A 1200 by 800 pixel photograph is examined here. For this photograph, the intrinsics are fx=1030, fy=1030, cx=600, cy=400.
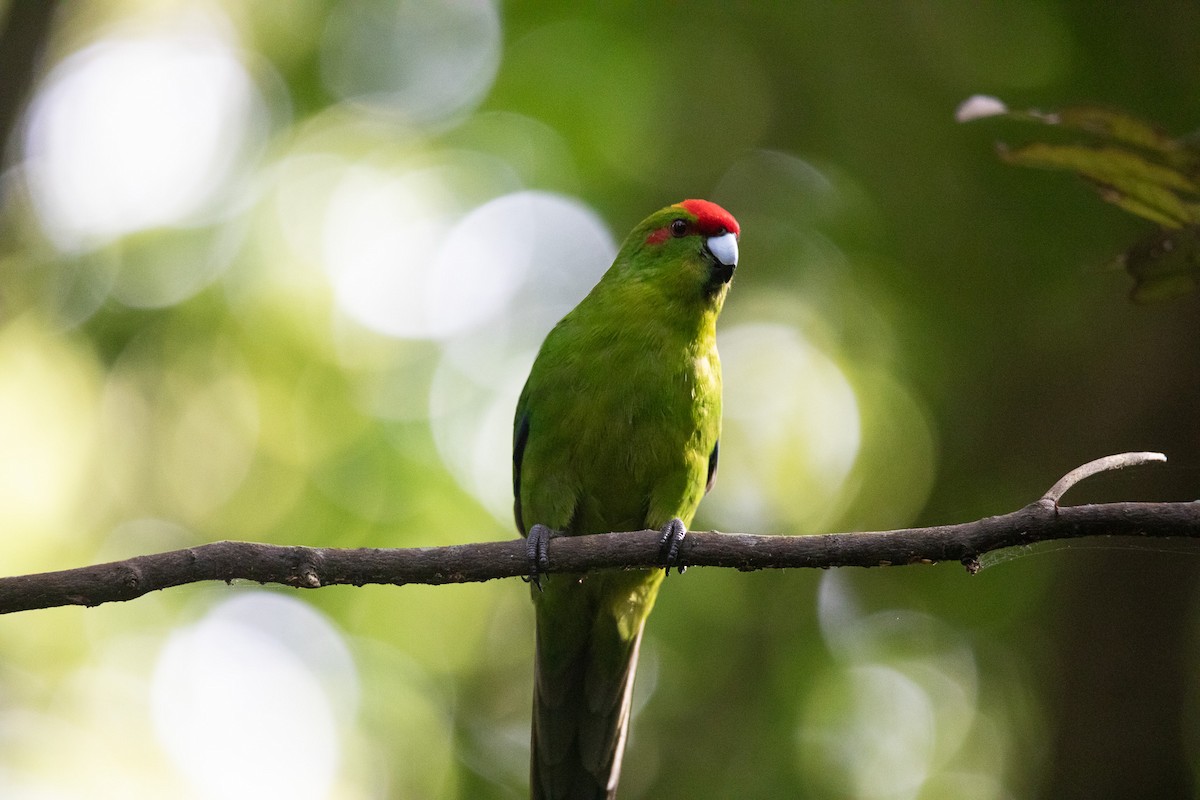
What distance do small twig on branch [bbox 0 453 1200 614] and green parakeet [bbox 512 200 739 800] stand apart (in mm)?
754

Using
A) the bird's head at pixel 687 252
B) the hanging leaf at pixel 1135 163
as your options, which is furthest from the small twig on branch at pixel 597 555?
the bird's head at pixel 687 252

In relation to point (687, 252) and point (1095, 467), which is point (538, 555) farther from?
point (687, 252)

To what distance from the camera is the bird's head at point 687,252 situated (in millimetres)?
4668

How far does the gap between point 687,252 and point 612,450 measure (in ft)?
3.61

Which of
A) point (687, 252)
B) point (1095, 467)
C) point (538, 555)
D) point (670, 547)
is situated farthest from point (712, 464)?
point (1095, 467)

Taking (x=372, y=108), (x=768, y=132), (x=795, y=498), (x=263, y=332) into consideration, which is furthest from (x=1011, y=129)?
(x=263, y=332)

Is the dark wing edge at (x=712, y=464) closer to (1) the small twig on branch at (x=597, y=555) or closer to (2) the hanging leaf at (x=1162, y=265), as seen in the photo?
(1) the small twig on branch at (x=597, y=555)

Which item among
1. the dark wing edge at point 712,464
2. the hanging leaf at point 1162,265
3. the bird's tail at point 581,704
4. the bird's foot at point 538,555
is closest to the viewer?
the hanging leaf at point 1162,265

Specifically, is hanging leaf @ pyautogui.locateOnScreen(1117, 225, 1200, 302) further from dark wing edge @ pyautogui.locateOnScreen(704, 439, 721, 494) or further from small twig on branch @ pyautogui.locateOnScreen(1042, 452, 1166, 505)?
dark wing edge @ pyautogui.locateOnScreen(704, 439, 721, 494)

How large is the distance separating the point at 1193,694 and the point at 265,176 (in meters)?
8.05

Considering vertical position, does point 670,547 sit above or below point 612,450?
below

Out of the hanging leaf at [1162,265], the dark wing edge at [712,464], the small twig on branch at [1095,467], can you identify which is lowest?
the dark wing edge at [712,464]

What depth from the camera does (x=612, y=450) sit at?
4230 millimetres

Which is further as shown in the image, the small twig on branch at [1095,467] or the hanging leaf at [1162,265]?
the small twig on branch at [1095,467]
